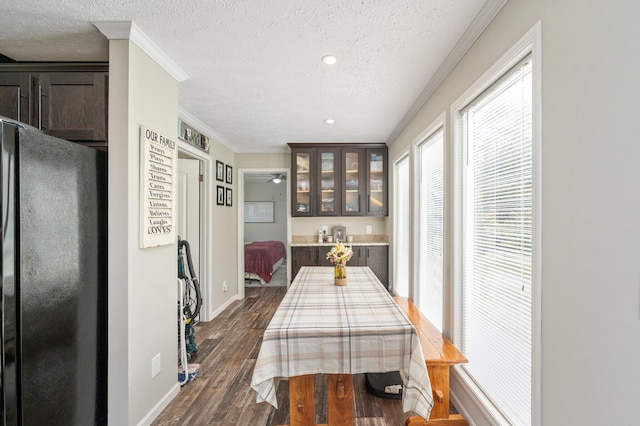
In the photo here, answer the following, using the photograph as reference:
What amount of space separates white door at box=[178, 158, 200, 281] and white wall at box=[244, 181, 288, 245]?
5.33 meters

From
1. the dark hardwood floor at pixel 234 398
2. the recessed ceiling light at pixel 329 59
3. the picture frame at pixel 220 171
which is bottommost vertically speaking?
the dark hardwood floor at pixel 234 398

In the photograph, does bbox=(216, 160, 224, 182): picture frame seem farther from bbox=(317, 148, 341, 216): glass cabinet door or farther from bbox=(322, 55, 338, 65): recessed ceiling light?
bbox=(322, 55, 338, 65): recessed ceiling light

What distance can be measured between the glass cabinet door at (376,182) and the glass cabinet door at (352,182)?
0.13 meters

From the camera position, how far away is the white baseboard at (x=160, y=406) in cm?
201

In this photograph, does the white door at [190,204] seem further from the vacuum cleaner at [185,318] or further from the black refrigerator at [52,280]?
the black refrigerator at [52,280]

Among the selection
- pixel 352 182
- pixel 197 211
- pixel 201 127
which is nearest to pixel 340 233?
pixel 352 182

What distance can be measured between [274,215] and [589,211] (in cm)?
861

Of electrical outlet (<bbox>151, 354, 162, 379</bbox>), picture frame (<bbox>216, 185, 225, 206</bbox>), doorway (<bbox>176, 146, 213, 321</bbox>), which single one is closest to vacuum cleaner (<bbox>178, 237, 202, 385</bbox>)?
electrical outlet (<bbox>151, 354, 162, 379</bbox>)

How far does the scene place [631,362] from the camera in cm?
88

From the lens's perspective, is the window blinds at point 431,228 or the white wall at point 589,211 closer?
the white wall at point 589,211

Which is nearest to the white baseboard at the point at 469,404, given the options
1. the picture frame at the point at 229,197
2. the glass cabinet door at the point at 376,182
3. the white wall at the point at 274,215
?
the glass cabinet door at the point at 376,182

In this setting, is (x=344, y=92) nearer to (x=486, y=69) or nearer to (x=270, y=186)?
(x=486, y=69)

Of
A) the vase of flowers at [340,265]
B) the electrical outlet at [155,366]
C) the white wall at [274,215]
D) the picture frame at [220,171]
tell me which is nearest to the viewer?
the electrical outlet at [155,366]

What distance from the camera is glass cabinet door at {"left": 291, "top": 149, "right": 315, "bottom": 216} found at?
4.82 metres
